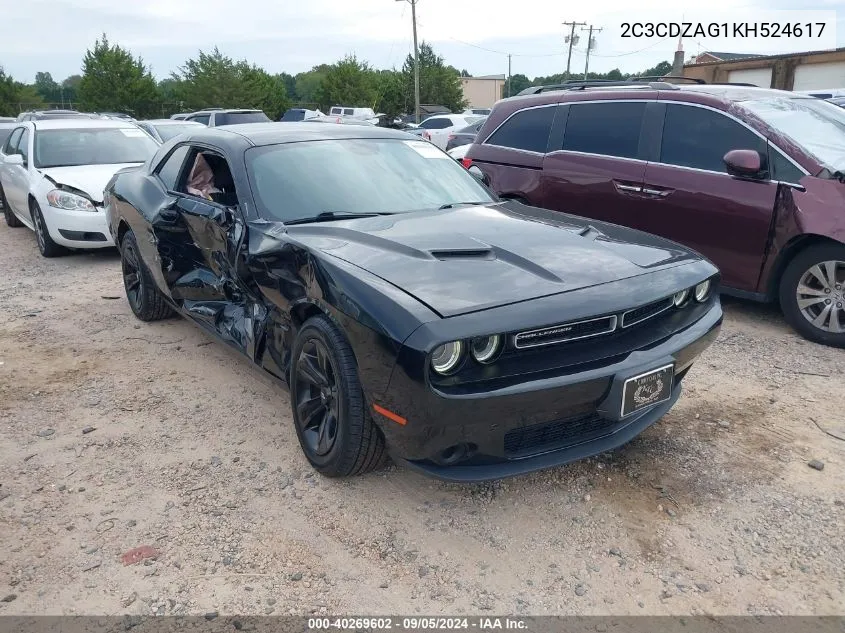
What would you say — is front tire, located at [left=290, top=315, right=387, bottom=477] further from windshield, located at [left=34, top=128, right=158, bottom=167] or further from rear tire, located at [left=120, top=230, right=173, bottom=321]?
windshield, located at [left=34, top=128, right=158, bottom=167]

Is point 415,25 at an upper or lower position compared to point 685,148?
upper

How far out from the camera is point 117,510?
9.86ft

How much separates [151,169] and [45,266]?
3.56 metres

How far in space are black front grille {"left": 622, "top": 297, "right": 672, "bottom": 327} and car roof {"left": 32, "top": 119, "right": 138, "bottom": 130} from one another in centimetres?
822

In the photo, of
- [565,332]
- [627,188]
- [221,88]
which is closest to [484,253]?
Result: [565,332]

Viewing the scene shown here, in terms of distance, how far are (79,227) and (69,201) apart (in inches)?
13.2

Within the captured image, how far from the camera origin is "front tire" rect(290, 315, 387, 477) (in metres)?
2.79

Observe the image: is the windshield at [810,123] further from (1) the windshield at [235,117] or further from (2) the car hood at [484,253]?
(1) the windshield at [235,117]

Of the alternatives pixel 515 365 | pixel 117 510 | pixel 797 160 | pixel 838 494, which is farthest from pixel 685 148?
pixel 117 510

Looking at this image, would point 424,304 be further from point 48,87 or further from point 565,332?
point 48,87

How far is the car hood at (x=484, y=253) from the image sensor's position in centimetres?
264

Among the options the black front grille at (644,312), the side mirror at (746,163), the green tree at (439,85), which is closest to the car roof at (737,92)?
the side mirror at (746,163)

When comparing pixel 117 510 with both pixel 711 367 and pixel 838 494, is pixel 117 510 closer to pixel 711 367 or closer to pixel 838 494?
pixel 838 494

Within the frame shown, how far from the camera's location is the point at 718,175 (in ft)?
16.9
